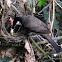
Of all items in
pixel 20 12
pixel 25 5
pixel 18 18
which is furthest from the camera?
pixel 18 18

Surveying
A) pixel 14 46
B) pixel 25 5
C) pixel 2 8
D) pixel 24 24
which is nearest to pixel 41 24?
pixel 24 24

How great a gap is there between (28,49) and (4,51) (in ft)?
1.35

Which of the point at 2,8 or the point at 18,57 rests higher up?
the point at 2,8

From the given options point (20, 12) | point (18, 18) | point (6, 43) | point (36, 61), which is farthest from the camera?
point (18, 18)

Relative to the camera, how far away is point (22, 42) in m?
2.32

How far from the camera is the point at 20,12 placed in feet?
8.98

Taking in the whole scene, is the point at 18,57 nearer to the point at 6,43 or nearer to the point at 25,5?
the point at 6,43

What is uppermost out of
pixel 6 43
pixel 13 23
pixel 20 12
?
pixel 20 12

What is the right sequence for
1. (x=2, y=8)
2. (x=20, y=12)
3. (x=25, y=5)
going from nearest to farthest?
(x=2, y=8)
(x=25, y=5)
(x=20, y=12)

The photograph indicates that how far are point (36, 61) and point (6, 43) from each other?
59cm

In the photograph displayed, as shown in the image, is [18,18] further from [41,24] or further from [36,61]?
[36,61]

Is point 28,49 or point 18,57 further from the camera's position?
point 18,57

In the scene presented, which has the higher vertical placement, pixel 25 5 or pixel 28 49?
pixel 25 5

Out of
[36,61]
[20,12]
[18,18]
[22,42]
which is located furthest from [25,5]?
[36,61]
